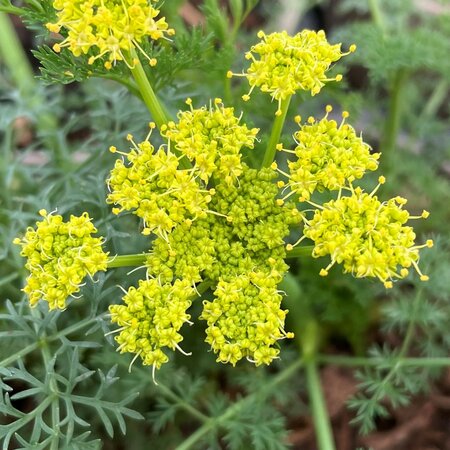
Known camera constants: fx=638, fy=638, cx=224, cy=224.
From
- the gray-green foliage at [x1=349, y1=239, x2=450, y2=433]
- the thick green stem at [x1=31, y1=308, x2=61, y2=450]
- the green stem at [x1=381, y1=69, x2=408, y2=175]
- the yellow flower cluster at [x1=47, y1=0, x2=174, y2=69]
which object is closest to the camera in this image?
the yellow flower cluster at [x1=47, y1=0, x2=174, y2=69]

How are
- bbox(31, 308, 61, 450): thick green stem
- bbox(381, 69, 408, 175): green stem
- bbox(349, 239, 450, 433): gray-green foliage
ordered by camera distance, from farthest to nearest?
bbox(381, 69, 408, 175): green stem, bbox(349, 239, 450, 433): gray-green foliage, bbox(31, 308, 61, 450): thick green stem

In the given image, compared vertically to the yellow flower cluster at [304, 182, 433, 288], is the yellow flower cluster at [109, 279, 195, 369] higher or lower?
lower

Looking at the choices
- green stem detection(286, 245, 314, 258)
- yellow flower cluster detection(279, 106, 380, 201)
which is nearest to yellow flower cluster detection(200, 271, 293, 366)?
green stem detection(286, 245, 314, 258)

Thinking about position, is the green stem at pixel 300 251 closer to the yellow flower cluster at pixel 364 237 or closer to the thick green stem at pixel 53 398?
the yellow flower cluster at pixel 364 237

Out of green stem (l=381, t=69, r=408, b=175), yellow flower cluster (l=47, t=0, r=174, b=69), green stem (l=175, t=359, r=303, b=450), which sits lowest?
green stem (l=175, t=359, r=303, b=450)

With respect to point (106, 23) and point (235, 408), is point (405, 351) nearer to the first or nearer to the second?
point (235, 408)

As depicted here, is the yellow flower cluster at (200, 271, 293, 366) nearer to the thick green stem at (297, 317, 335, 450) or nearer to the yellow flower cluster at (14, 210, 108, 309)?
the yellow flower cluster at (14, 210, 108, 309)

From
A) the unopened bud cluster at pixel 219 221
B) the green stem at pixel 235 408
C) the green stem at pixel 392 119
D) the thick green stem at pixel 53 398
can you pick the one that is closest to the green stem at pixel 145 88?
the unopened bud cluster at pixel 219 221
